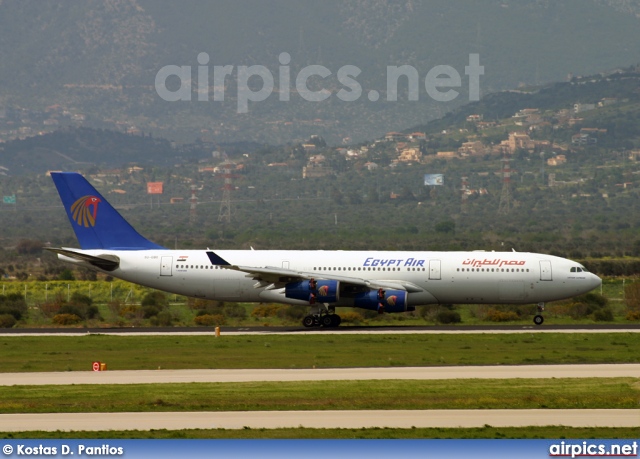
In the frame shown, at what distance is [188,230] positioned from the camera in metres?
182

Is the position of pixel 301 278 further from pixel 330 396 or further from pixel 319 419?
pixel 319 419

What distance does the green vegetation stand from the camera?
39.5m

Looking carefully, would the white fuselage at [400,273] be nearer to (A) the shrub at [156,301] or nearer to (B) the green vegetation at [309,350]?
(B) the green vegetation at [309,350]

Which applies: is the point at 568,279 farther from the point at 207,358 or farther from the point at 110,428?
the point at 110,428

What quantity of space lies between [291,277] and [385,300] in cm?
422

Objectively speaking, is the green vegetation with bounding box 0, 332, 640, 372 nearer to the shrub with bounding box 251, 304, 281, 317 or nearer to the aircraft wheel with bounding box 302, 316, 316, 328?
the aircraft wheel with bounding box 302, 316, 316, 328

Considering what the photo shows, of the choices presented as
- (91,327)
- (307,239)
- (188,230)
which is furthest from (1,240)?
(91,327)

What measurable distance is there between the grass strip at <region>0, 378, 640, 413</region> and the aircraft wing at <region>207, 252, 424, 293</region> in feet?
63.4

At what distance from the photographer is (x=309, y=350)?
43.6 m

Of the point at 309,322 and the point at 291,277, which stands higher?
the point at 291,277

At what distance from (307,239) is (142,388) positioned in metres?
106

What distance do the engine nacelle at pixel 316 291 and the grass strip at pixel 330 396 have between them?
19.2 meters

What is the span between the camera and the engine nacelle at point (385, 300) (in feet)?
173

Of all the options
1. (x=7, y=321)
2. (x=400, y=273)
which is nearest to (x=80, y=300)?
(x=7, y=321)
